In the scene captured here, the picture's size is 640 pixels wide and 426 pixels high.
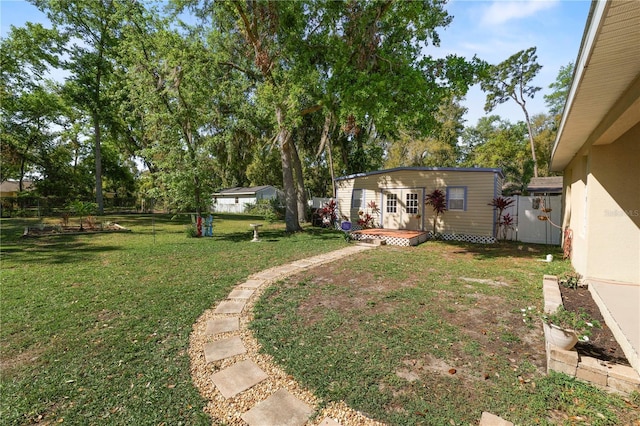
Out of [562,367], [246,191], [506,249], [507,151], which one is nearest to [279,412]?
[562,367]

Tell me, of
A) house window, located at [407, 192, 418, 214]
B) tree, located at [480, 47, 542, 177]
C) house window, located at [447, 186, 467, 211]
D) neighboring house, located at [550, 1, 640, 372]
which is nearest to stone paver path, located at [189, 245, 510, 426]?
neighboring house, located at [550, 1, 640, 372]

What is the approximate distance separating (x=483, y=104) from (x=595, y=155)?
2680 cm

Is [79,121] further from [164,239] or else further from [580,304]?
A: [580,304]

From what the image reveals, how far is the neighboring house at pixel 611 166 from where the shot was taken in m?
2.66

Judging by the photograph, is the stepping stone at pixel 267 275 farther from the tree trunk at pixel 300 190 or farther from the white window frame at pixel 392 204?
the tree trunk at pixel 300 190

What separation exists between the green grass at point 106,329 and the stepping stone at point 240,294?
0.23 m

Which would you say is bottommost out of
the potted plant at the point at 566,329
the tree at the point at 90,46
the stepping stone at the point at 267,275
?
the stepping stone at the point at 267,275

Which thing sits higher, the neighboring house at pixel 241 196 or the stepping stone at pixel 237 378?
the neighboring house at pixel 241 196

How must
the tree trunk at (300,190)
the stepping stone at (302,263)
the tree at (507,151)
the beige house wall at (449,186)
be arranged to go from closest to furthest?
the stepping stone at (302,263)
the beige house wall at (449,186)
the tree trunk at (300,190)
the tree at (507,151)

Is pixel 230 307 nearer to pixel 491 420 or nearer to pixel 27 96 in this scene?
pixel 491 420

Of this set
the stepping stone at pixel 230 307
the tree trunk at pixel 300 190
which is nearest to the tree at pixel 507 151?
the tree trunk at pixel 300 190

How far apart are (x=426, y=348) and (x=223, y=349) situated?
232 centimetres

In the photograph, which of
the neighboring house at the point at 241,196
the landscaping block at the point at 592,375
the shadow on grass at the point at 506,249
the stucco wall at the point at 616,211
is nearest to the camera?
the landscaping block at the point at 592,375

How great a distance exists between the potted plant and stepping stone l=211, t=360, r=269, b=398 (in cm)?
283
